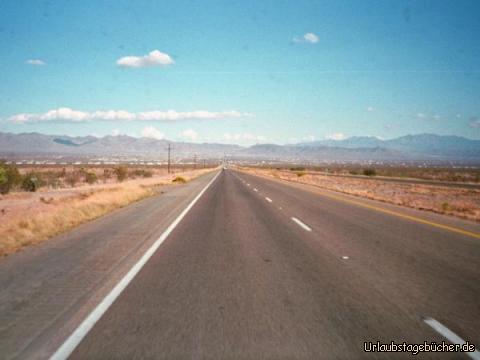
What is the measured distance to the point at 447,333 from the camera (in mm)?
4500

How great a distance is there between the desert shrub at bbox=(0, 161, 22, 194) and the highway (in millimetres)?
27253

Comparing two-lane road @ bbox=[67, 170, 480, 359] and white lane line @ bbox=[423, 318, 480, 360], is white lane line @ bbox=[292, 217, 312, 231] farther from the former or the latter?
white lane line @ bbox=[423, 318, 480, 360]

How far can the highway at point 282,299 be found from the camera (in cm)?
422

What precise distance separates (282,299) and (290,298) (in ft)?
0.38

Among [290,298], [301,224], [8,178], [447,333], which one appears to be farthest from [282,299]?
[8,178]

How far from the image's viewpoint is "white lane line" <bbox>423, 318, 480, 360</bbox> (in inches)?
158

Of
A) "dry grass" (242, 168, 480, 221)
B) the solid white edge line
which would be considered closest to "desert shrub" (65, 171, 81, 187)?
"dry grass" (242, 168, 480, 221)

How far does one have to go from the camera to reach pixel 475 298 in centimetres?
573

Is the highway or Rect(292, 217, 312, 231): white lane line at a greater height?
the highway

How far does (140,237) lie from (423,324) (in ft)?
23.7

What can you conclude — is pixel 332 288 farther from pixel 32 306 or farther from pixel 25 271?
pixel 25 271

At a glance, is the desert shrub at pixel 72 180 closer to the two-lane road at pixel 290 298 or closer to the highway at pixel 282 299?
the highway at pixel 282 299

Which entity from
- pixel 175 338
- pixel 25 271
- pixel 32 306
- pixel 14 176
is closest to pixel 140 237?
pixel 25 271

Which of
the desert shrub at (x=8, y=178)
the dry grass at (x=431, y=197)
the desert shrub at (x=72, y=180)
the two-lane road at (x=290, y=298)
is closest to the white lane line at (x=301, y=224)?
the two-lane road at (x=290, y=298)
